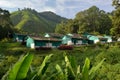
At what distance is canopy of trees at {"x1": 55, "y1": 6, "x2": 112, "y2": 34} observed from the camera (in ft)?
335

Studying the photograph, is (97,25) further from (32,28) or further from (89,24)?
(32,28)

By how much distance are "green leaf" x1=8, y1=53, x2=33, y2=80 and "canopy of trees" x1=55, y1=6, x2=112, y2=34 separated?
310 ft

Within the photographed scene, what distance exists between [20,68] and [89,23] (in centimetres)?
10153

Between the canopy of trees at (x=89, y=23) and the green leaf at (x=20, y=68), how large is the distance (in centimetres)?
9459

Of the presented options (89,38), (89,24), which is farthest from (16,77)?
(89,24)

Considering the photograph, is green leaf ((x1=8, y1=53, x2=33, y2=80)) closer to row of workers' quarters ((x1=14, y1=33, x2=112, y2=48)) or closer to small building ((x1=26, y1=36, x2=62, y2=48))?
row of workers' quarters ((x1=14, y1=33, x2=112, y2=48))

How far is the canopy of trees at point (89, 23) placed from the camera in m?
102

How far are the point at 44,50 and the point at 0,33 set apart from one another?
20.4 m

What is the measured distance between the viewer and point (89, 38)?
282 ft

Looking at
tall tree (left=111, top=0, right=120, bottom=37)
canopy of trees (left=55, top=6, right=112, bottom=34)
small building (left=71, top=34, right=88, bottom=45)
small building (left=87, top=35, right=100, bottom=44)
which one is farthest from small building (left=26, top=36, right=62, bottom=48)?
canopy of trees (left=55, top=6, right=112, bottom=34)

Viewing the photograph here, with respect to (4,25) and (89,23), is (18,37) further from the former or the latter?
(89,23)

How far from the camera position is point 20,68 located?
6.21 meters

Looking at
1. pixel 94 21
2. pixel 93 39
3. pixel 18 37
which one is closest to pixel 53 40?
pixel 18 37

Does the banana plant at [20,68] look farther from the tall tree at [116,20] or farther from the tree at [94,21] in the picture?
the tree at [94,21]
